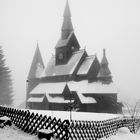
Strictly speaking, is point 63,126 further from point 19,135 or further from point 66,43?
point 66,43

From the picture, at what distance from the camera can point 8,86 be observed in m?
56.0

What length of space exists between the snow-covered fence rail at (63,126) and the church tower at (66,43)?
40.6 meters

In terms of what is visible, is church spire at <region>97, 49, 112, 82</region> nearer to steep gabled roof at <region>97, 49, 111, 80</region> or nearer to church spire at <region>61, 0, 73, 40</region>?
steep gabled roof at <region>97, 49, 111, 80</region>

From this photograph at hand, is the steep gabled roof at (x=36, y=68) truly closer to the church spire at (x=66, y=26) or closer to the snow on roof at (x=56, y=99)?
the church spire at (x=66, y=26)

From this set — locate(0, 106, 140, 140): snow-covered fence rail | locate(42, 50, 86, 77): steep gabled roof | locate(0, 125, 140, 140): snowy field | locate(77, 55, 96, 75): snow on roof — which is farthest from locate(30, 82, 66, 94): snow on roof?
locate(0, 106, 140, 140): snow-covered fence rail

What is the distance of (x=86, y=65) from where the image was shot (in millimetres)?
50062

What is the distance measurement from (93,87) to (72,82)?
18.8ft

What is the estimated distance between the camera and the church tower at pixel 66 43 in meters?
53.9

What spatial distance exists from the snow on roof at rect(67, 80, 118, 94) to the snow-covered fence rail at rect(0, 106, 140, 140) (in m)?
30.0

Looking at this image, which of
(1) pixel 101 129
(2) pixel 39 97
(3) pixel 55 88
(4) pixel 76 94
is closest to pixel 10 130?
(1) pixel 101 129

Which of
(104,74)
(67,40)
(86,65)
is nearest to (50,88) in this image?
(86,65)

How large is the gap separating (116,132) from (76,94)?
3057 cm

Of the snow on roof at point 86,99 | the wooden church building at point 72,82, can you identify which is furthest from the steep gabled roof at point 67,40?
the snow on roof at point 86,99

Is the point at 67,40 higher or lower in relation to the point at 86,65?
higher
